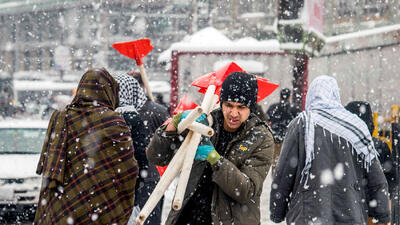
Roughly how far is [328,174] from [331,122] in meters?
0.34

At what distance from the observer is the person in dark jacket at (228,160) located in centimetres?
287

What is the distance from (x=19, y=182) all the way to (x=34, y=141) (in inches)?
49.2

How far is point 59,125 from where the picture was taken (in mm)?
3051

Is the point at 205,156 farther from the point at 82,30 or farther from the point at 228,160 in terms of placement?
the point at 82,30

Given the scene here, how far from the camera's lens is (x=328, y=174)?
11.1ft

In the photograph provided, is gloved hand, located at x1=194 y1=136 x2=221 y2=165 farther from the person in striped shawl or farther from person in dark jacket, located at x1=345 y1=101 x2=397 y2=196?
person in dark jacket, located at x1=345 y1=101 x2=397 y2=196

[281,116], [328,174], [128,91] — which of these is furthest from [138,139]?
[281,116]

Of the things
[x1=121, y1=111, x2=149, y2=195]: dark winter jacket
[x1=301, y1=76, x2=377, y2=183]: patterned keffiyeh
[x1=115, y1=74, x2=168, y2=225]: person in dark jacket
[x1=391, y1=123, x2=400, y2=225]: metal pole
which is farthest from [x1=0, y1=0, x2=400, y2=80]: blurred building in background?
[x1=301, y1=76, x2=377, y2=183]: patterned keffiyeh

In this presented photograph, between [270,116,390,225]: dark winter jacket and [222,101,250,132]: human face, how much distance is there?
0.52 meters

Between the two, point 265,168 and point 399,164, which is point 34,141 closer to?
point 399,164

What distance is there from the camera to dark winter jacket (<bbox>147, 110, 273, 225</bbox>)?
285cm

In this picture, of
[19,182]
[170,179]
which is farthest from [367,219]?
[19,182]

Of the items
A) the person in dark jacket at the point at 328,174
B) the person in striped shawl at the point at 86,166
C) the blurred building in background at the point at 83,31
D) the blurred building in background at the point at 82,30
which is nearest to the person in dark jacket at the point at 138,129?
the person in striped shawl at the point at 86,166

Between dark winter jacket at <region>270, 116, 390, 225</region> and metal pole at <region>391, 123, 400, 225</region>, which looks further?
metal pole at <region>391, 123, 400, 225</region>
